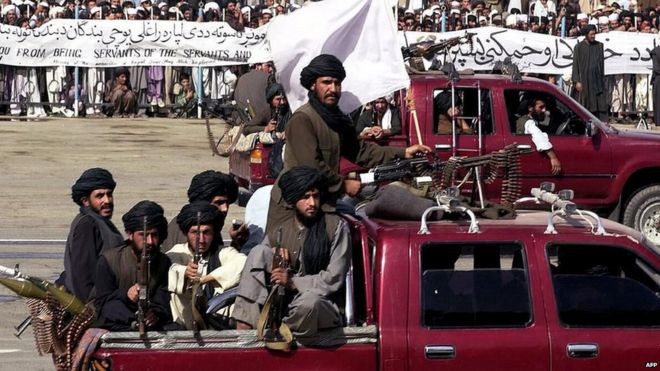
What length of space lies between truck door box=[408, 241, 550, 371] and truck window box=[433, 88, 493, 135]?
7863mm

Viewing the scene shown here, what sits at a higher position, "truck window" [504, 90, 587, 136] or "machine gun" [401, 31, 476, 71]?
"machine gun" [401, 31, 476, 71]

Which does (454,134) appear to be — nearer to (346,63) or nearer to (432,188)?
(346,63)

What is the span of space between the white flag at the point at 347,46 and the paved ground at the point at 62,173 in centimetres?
269

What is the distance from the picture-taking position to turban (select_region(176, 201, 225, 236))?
7.89 metres

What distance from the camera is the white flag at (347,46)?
10.4m

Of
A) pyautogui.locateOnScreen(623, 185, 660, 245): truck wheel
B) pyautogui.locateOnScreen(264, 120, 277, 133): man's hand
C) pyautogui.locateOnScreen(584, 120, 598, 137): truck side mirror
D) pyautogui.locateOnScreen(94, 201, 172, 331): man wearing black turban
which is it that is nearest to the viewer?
pyautogui.locateOnScreen(94, 201, 172, 331): man wearing black turban

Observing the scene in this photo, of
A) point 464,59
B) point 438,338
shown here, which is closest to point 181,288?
point 438,338

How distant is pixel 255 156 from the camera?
17.0m

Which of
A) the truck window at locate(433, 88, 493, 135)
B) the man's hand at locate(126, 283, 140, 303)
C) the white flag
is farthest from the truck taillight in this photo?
the man's hand at locate(126, 283, 140, 303)

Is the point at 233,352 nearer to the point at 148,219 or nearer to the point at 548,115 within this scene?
the point at 148,219

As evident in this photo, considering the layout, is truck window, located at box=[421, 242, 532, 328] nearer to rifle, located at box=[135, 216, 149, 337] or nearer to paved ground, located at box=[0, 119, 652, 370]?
rifle, located at box=[135, 216, 149, 337]

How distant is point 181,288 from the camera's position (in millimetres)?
7551

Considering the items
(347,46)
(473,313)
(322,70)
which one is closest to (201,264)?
(322,70)

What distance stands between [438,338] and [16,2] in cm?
2509
